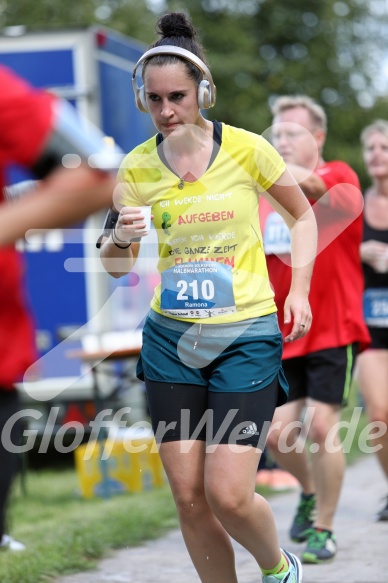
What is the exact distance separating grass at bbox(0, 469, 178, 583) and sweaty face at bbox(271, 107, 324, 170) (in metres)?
2.20

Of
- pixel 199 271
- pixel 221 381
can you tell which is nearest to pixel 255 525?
pixel 221 381

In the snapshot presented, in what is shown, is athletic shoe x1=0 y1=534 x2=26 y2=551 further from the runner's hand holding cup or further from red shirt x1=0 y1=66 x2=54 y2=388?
red shirt x1=0 y1=66 x2=54 y2=388

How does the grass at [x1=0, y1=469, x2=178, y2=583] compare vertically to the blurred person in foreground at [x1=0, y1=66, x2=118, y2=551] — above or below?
below

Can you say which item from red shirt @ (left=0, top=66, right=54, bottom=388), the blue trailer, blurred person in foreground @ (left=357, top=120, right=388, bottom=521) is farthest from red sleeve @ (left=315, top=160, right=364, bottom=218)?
the blue trailer

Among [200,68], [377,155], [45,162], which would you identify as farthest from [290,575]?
[377,155]

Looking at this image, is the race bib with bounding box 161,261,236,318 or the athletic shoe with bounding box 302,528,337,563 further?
the athletic shoe with bounding box 302,528,337,563

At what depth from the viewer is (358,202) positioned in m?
5.80

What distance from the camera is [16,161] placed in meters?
2.55

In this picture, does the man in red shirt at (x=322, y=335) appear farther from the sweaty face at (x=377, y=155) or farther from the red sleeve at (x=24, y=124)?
the red sleeve at (x=24, y=124)

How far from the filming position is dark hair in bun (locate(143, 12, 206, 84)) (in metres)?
4.03

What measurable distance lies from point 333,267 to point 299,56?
30.2m

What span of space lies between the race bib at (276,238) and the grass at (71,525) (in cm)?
175

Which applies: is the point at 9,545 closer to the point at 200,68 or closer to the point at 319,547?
the point at 319,547

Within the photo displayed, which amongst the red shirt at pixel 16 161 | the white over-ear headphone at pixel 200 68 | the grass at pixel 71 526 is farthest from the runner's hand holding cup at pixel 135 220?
the grass at pixel 71 526
